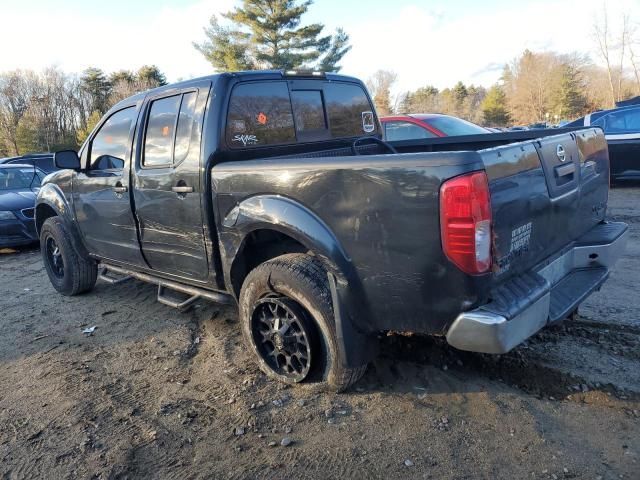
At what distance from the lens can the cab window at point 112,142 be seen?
4.28 metres

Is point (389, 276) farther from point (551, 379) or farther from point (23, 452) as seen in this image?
point (23, 452)

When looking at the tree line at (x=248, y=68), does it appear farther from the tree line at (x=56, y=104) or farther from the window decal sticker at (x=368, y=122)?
the window decal sticker at (x=368, y=122)

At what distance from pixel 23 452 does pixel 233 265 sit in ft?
5.26

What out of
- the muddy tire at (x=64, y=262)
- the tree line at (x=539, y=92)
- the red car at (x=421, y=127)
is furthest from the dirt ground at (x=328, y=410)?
the tree line at (x=539, y=92)

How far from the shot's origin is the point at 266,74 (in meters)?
3.81

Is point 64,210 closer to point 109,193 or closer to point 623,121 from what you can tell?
point 109,193

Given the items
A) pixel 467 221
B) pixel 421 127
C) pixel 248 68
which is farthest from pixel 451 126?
pixel 248 68

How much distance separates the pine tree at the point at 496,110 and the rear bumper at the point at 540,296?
5538 cm

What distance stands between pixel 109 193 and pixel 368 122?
243 centimetres

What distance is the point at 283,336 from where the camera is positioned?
3.20 metres

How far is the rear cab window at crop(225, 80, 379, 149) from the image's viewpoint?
3.59 m

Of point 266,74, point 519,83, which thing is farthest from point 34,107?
point 519,83

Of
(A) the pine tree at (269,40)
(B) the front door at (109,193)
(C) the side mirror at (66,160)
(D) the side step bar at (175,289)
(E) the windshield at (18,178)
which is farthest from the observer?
(A) the pine tree at (269,40)

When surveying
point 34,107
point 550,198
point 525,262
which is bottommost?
point 525,262
